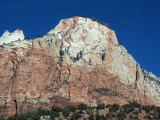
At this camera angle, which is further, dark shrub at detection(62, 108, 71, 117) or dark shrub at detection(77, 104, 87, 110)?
dark shrub at detection(77, 104, 87, 110)

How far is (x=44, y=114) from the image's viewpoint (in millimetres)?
56781

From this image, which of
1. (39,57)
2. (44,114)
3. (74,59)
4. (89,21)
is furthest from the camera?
(89,21)

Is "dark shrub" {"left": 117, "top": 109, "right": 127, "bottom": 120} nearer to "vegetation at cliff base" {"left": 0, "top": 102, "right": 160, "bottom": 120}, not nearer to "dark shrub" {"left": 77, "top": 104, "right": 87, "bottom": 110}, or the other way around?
"vegetation at cliff base" {"left": 0, "top": 102, "right": 160, "bottom": 120}

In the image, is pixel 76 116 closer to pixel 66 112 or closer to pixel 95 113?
pixel 66 112

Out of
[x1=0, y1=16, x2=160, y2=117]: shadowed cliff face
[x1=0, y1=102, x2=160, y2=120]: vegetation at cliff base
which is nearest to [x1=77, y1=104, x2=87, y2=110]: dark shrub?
[x1=0, y1=102, x2=160, y2=120]: vegetation at cliff base

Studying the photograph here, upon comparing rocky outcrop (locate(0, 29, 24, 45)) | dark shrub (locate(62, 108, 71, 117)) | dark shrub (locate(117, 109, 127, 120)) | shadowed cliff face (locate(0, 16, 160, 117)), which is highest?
rocky outcrop (locate(0, 29, 24, 45))

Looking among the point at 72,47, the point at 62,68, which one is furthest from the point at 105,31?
the point at 62,68

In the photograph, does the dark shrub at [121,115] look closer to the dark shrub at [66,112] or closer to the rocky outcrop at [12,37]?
the dark shrub at [66,112]

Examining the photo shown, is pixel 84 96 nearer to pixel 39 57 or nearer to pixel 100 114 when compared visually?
pixel 100 114

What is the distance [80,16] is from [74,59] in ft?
45.8

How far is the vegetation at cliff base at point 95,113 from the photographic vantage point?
182ft

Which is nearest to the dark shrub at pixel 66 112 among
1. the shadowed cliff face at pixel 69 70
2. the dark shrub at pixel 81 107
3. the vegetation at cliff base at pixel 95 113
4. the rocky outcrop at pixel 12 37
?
the vegetation at cliff base at pixel 95 113

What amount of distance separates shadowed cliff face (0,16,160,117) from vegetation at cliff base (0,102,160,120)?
2377 mm

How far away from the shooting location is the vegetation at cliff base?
182 feet
